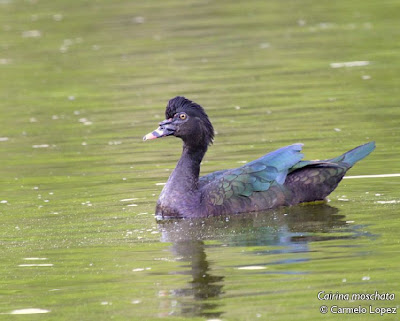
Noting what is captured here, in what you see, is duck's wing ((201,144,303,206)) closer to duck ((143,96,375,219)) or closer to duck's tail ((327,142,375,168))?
duck ((143,96,375,219))

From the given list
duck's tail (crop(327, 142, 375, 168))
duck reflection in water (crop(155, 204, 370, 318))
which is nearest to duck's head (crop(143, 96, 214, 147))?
duck reflection in water (crop(155, 204, 370, 318))

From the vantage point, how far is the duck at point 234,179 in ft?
38.6

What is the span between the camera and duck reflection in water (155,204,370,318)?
345 inches

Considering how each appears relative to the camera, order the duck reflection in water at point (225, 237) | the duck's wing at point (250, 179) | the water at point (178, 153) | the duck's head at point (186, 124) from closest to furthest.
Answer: the duck reflection in water at point (225, 237), the water at point (178, 153), the duck's wing at point (250, 179), the duck's head at point (186, 124)

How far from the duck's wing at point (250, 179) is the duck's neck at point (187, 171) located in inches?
6.7

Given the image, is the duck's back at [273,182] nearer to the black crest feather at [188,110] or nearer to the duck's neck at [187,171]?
the duck's neck at [187,171]

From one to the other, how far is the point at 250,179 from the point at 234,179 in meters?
0.18

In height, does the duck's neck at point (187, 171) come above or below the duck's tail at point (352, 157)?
above

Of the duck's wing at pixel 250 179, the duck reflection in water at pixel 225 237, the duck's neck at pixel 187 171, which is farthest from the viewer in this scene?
the duck's neck at pixel 187 171

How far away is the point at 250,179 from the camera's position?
38.6 feet

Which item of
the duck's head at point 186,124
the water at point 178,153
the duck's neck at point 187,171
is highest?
the duck's head at point 186,124

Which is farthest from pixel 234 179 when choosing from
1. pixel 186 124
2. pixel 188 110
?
pixel 188 110

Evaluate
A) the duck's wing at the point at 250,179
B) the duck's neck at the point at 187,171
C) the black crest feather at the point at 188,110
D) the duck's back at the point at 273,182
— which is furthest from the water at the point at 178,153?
the black crest feather at the point at 188,110

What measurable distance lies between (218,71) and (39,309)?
44.6ft
